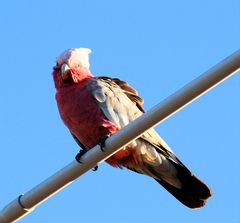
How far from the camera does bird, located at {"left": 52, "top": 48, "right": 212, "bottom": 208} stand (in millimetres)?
6465

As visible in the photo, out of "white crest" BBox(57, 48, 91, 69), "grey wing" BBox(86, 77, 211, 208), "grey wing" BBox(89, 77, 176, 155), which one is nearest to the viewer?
"grey wing" BBox(86, 77, 211, 208)

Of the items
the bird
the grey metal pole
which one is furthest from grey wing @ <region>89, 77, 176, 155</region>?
the grey metal pole

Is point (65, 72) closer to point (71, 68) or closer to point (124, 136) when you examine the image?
point (71, 68)

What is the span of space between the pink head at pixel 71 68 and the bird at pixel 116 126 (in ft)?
0.04

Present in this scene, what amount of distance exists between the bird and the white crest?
117 mm

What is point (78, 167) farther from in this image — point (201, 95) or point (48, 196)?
point (201, 95)

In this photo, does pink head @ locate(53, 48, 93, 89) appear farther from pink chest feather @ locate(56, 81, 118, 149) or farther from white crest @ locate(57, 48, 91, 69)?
pink chest feather @ locate(56, 81, 118, 149)

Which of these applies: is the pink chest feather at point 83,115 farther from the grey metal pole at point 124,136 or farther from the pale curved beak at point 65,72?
the grey metal pole at point 124,136

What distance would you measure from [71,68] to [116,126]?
1.09 m

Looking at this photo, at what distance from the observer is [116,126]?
6496mm

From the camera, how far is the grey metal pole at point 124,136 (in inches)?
131

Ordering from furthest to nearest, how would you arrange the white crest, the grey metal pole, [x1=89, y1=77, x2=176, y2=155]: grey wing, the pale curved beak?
the white crest, the pale curved beak, [x1=89, y1=77, x2=176, y2=155]: grey wing, the grey metal pole

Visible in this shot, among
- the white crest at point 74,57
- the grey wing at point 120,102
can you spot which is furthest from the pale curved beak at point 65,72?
the grey wing at point 120,102

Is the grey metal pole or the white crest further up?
the white crest
